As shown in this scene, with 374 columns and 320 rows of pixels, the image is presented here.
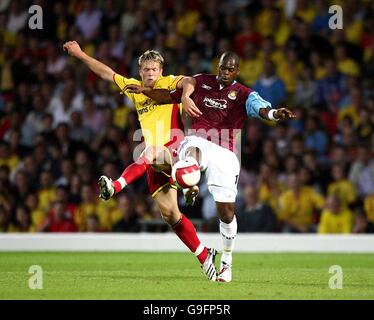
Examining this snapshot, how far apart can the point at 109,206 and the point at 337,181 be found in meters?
3.60

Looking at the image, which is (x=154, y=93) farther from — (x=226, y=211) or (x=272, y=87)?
(x=272, y=87)

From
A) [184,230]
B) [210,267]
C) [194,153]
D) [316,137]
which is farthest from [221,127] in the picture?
[316,137]

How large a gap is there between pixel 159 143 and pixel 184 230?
945 mm

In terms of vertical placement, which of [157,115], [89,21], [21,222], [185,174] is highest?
[89,21]

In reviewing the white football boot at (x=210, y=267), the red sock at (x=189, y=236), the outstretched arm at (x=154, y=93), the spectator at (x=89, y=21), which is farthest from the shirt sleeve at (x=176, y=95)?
the spectator at (x=89, y=21)

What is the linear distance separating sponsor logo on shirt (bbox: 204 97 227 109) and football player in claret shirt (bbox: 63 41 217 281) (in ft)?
1.38

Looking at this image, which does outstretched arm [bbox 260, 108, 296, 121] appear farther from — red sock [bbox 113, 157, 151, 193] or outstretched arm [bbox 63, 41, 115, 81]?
outstretched arm [bbox 63, 41, 115, 81]

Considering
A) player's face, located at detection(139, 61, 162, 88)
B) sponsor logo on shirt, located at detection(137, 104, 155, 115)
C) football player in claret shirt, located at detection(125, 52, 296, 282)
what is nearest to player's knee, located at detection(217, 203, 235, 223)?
football player in claret shirt, located at detection(125, 52, 296, 282)

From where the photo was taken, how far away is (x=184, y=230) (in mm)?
10078

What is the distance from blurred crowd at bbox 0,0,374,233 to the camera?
51.0 feet

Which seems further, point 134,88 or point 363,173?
point 363,173

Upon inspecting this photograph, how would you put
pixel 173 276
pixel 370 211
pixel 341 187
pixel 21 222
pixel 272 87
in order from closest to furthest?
1. pixel 173 276
2. pixel 370 211
3. pixel 341 187
4. pixel 21 222
5. pixel 272 87
